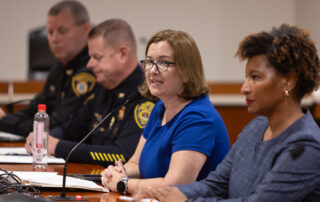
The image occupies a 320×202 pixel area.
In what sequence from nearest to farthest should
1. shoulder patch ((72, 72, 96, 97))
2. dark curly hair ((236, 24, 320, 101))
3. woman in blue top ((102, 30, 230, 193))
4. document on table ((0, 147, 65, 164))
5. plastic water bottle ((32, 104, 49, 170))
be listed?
dark curly hair ((236, 24, 320, 101)) < woman in blue top ((102, 30, 230, 193)) < plastic water bottle ((32, 104, 49, 170)) < document on table ((0, 147, 65, 164)) < shoulder patch ((72, 72, 96, 97))

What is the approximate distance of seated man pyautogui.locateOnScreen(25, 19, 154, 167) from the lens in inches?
105

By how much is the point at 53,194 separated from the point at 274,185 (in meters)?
0.85

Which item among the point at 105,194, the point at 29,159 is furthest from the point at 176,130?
the point at 29,159

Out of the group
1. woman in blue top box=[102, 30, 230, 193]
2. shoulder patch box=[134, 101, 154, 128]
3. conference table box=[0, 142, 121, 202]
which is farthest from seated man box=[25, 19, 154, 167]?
woman in blue top box=[102, 30, 230, 193]

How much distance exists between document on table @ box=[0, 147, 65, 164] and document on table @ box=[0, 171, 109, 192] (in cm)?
42

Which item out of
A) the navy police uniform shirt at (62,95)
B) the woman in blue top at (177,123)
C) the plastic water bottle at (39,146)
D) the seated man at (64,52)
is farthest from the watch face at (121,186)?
the seated man at (64,52)

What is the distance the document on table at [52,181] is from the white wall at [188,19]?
5570 mm

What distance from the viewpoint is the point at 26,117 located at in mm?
4008

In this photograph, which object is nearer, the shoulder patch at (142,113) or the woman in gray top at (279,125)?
the woman in gray top at (279,125)

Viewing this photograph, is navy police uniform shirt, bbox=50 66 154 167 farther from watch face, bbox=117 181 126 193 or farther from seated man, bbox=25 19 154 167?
watch face, bbox=117 181 126 193

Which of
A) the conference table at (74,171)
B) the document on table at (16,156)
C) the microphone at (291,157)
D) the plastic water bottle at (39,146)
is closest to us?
the microphone at (291,157)

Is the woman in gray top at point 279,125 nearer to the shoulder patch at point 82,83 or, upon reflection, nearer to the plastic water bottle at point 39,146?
the plastic water bottle at point 39,146

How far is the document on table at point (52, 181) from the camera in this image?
6.43 feet

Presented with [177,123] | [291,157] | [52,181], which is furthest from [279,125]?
[52,181]
